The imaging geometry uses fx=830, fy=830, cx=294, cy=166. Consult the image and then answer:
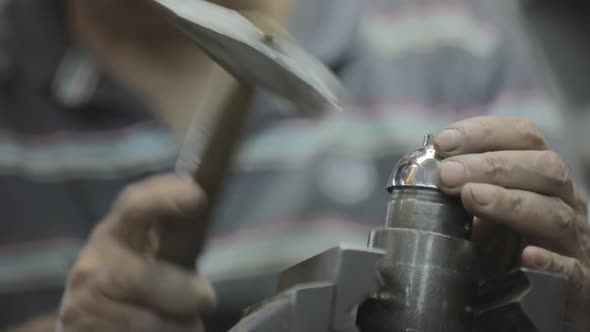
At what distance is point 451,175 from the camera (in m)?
0.30

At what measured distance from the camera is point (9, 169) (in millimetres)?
807

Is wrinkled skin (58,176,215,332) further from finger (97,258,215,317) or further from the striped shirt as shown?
the striped shirt

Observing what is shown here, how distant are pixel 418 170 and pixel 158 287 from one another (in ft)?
0.74

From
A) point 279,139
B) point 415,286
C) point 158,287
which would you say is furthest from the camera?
point 279,139

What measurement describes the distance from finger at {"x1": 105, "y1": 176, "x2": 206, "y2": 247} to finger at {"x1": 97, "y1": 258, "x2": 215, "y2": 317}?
0.07 feet

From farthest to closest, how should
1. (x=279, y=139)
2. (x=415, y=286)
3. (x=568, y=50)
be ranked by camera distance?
1. (x=568, y=50)
2. (x=279, y=139)
3. (x=415, y=286)

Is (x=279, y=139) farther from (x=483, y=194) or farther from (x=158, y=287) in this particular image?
(x=483, y=194)

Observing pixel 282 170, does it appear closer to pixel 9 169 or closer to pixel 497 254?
pixel 9 169

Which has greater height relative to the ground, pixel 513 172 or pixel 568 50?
pixel 568 50

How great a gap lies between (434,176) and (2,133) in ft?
2.03

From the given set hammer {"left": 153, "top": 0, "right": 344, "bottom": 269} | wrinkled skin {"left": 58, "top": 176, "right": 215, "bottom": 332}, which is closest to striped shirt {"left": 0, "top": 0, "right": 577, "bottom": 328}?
wrinkled skin {"left": 58, "top": 176, "right": 215, "bottom": 332}

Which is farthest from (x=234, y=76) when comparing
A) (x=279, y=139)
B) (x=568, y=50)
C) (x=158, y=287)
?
(x=568, y=50)

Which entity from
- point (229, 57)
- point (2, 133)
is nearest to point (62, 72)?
point (2, 133)

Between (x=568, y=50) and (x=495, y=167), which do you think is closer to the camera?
(x=495, y=167)
